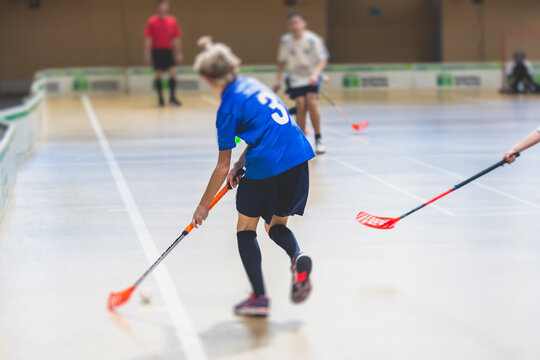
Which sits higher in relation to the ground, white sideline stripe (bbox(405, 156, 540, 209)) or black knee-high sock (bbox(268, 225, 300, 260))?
black knee-high sock (bbox(268, 225, 300, 260))

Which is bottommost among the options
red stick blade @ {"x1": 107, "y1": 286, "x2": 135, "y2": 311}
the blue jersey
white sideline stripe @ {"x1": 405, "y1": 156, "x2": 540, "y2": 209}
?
white sideline stripe @ {"x1": 405, "y1": 156, "x2": 540, "y2": 209}

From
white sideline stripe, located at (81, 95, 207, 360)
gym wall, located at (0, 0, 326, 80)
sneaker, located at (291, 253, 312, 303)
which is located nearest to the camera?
white sideline stripe, located at (81, 95, 207, 360)

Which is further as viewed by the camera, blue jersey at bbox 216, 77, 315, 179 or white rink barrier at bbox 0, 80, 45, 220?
white rink barrier at bbox 0, 80, 45, 220

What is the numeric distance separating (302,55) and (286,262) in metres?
6.53

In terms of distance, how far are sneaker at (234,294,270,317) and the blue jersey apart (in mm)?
690

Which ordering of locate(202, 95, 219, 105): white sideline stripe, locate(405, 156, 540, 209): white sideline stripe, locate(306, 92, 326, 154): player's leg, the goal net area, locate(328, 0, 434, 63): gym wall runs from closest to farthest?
1. locate(405, 156, 540, 209): white sideline stripe
2. locate(306, 92, 326, 154): player's leg
3. locate(202, 95, 219, 105): white sideline stripe
4. the goal net area
5. locate(328, 0, 434, 63): gym wall

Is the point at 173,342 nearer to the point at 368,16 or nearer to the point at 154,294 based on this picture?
the point at 154,294

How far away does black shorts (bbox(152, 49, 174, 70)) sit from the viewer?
21891mm

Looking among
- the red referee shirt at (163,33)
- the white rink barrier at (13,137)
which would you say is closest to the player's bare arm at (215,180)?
the white rink barrier at (13,137)

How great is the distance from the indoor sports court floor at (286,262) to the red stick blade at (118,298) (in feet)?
0.30

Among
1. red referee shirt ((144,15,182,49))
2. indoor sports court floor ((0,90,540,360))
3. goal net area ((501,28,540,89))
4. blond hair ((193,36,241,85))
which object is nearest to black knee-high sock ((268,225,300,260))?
indoor sports court floor ((0,90,540,360))

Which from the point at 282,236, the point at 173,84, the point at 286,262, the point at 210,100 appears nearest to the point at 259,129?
the point at 282,236

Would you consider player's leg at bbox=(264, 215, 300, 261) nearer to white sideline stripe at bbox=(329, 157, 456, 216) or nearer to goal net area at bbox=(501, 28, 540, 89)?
white sideline stripe at bbox=(329, 157, 456, 216)

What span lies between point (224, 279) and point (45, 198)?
3.91m
